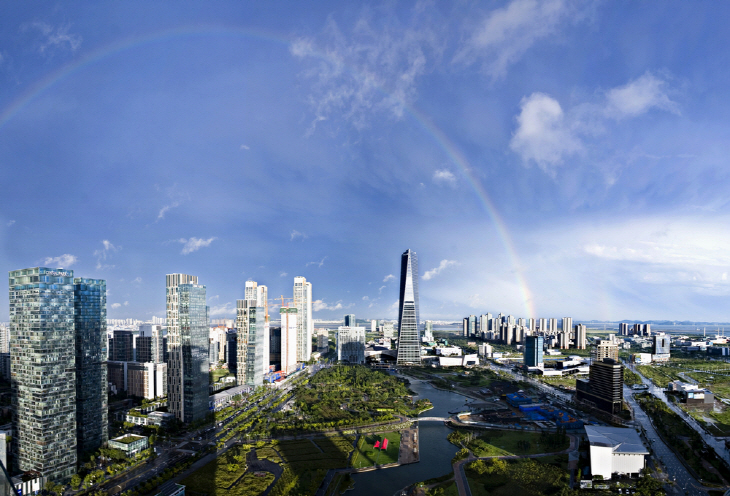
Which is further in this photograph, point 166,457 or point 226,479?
point 166,457

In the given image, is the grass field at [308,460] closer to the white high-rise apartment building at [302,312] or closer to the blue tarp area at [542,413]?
the blue tarp area at [542,413]

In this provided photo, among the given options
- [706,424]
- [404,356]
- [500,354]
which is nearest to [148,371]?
[404,356]

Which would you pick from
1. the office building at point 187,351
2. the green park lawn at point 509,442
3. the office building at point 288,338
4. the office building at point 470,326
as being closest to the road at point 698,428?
the green park lawn at point 509,442

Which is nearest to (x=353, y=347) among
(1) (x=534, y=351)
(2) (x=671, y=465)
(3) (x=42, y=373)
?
(1) (x=534, y=351)

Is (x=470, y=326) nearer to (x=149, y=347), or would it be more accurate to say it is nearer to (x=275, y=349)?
(x=275, y=349)

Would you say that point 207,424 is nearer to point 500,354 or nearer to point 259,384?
point 259,384
